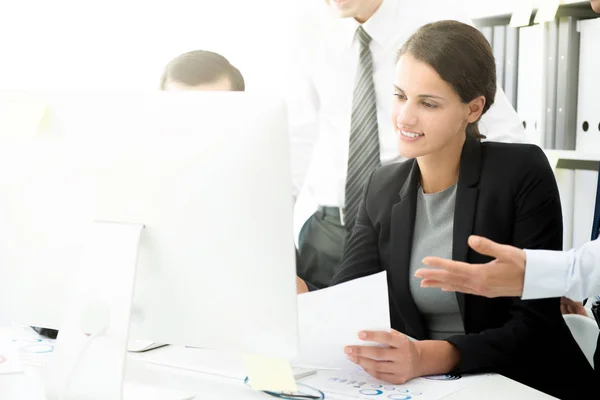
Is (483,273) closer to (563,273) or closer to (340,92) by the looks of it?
(563,273)

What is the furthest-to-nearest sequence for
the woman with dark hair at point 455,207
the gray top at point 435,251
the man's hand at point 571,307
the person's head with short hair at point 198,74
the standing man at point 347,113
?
the standing man at point 347,113, the person's head with short hair at point 198,74, the man's hand at point 571,307, the gray top at point 435,251, the woman with dark hair at point 455,207

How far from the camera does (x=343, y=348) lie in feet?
3.97

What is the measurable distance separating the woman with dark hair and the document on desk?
0.34 meters

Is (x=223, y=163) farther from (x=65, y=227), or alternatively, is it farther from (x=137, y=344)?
(x=137, y=344)

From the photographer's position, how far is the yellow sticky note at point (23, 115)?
3.42 ft

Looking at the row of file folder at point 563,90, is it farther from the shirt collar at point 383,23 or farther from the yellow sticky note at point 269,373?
the yellow sticky note at point 269,373

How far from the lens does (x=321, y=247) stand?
7.16 feet

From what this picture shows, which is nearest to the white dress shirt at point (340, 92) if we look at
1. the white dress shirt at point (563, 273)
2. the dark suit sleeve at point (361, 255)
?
the dark suit sleeve at point (361, 255)

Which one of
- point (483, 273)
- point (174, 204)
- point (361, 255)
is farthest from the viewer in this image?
point (361, 255)

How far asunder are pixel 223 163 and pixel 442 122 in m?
0.72

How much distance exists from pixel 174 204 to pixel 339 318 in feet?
1.13

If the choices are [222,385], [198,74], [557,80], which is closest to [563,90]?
[557,80]

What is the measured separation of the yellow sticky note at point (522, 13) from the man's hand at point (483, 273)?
159 cm

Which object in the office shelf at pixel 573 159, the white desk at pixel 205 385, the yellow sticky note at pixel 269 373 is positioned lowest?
the white desk at pixel 205 385
